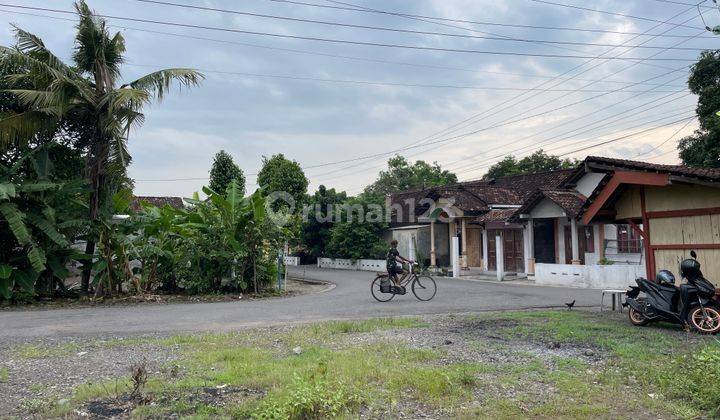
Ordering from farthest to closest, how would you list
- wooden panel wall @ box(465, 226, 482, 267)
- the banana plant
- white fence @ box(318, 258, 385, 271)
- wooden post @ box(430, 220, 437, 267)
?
white fence @ box(318, 258, 385, 271) < wooden panel wall @ box(465, 226, 482, 267) < wooden post @ box(430, 220, 437, 267) < the banana plant

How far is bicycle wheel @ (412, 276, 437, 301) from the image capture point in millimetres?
15852

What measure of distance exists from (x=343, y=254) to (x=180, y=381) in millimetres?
27538

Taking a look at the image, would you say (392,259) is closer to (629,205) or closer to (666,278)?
(629,205)

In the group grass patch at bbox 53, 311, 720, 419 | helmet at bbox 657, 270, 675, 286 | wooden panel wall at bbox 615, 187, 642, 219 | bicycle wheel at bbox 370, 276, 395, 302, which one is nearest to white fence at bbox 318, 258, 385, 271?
bicycle wheel at bbox 370, 276, 395, 302

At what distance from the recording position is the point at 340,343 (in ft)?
29.0

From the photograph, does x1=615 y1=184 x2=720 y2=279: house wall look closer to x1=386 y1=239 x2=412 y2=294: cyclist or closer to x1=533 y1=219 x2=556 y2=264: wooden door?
x1=386 y1=239 x2=412 y2=294: cyclist

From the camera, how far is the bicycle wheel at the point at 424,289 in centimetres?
1585

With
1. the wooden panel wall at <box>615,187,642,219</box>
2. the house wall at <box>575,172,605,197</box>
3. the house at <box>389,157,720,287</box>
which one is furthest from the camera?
the house wall at <box>575,172,605,197</box>

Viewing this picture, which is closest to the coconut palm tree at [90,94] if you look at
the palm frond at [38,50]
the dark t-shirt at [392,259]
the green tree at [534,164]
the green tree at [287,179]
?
the palm frond at [38,50]

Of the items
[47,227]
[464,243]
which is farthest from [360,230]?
[47,227]

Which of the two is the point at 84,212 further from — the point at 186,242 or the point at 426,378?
the point at 426,378

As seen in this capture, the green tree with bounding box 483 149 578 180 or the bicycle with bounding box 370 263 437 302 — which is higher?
the green tree with bounding box 483 149 578 180

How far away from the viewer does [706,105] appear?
24.6 metres

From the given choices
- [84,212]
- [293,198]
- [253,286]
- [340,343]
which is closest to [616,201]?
[340,343]
